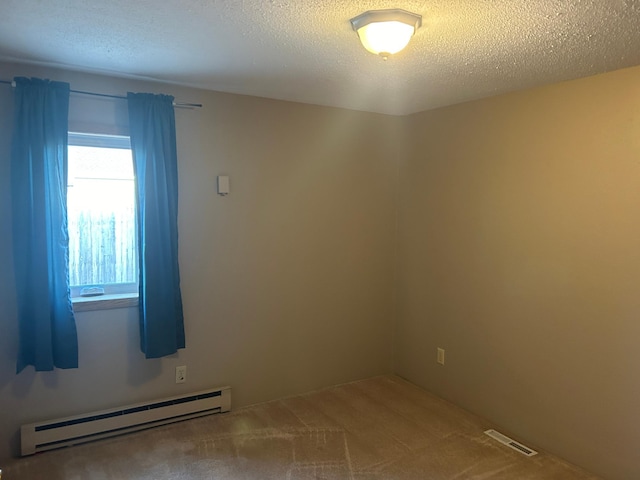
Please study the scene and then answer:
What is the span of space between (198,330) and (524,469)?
2.15 meters

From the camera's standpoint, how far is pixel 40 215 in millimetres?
2650

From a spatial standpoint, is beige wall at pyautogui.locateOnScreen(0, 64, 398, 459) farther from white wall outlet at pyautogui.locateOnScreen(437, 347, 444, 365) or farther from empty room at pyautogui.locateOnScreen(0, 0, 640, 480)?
white wall outlet at pyautogui.locateOnScreen(437, 347, 444, 365)

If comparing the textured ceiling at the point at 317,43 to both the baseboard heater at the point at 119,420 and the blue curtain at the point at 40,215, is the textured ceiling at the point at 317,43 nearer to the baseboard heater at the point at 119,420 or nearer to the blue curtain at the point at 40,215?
the blue curtain at the point at 40,215

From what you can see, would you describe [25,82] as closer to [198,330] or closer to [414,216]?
[198,330]

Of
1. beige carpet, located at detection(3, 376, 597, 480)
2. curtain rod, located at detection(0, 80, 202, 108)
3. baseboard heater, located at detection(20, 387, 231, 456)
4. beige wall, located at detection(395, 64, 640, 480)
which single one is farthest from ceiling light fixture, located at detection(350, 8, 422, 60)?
baseboard heater, located at detection(20, 387, 231, 456)

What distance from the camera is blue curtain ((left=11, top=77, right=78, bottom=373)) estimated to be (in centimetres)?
262

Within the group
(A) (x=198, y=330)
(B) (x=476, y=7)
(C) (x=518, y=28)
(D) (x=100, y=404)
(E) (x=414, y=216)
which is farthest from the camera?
Result: (E) (x=414, y=216)

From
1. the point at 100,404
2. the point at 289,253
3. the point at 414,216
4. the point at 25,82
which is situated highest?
the point at 25,82

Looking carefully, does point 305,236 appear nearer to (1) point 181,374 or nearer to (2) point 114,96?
(1) point 181,374

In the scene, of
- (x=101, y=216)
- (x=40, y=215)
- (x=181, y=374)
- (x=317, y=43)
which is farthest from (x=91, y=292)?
(x=317, y=43)

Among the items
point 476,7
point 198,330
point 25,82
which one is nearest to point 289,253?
point 198,330

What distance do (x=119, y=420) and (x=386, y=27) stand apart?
2.67 metres

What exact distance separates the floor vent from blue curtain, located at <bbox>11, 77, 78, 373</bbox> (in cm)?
271

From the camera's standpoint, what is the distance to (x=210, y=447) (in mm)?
2900
